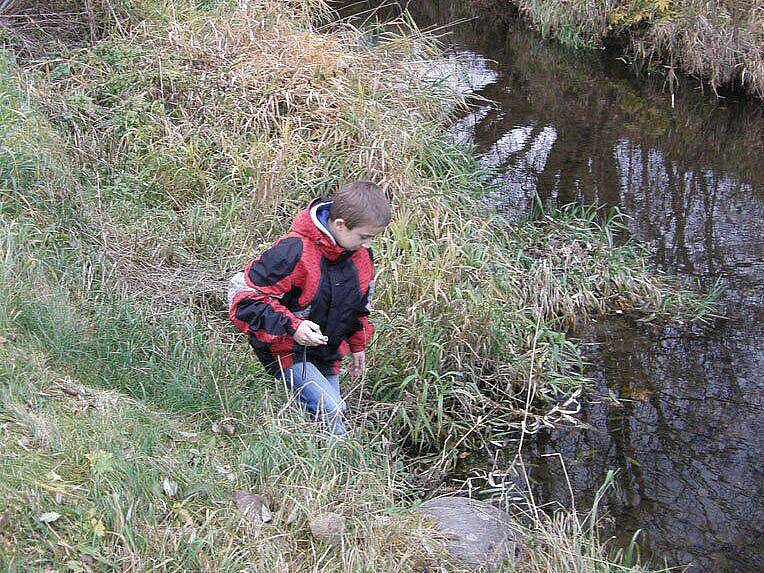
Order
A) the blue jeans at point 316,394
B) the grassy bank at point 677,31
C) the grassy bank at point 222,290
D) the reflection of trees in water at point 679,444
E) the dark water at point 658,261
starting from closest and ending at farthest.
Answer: the grassy bank at point 222,290, the blue jeans at point 316,394, the reflection of trees in water at point 679,444, the dark water at point 658,261, the grassy bank at point 677,31

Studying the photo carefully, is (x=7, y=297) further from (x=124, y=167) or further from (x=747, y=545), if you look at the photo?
(x=747, y=545)

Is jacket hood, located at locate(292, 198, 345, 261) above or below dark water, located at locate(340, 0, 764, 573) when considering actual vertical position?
above

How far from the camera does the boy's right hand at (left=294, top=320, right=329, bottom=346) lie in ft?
10.0

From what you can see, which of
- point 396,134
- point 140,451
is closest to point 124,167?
point 396,134

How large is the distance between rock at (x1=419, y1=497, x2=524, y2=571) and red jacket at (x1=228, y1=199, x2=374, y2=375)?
85 cm

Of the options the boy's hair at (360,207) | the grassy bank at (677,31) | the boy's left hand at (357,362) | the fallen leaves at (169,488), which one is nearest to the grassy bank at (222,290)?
the fallen leaves at (169,488)

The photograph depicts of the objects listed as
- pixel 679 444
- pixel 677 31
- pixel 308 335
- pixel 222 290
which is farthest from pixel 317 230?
pixel 677 31

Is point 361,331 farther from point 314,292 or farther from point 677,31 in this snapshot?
point 677,31


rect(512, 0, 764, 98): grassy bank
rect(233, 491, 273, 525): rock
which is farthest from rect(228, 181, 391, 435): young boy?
rect(512, 0, 764, 98): grassy bank

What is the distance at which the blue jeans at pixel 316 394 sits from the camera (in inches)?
135

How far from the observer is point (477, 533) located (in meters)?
3.10

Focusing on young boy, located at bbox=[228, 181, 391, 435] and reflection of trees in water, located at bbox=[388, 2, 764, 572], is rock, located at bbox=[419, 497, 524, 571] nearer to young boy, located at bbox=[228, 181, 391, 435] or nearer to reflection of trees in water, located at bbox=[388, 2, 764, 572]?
young boy, located at bbox=[228, 181, 391, 435]

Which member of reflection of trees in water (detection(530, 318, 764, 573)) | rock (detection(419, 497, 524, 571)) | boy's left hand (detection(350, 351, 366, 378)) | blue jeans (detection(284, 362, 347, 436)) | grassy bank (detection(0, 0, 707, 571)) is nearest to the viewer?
grassy bank (detection(0, 0, 707, 571))

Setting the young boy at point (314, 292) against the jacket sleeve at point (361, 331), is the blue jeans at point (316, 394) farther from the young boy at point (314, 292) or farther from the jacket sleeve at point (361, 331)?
the jacket sleeve at point (361, 331)
